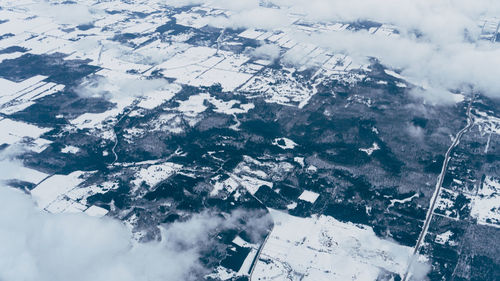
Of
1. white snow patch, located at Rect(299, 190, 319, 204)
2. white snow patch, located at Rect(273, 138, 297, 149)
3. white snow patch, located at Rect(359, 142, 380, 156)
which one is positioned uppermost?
white snow patch, located at Rect(273, 138, 297, 149)

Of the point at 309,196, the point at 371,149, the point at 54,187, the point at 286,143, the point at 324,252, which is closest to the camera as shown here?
the point at 324,252

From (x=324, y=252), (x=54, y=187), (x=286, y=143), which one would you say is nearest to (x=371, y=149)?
(x=286, y=143)

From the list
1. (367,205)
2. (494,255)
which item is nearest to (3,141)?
(367,205)

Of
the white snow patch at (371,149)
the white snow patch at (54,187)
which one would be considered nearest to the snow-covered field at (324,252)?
the white snow patch at (371,149)

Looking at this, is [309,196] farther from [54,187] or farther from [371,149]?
[54,187]

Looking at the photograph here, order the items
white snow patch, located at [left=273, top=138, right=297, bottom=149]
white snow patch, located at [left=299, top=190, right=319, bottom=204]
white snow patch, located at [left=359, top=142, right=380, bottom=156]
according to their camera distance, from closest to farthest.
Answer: white snow patch, located at [left=299, top=190, right=319, bottom=204] → white snow patch, located at [left=359, top=142, right=380, bottom=156] → white snow patch, located at [left=273, top=138, right=297, bottom=149]

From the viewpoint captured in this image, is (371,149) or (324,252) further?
(371,149)

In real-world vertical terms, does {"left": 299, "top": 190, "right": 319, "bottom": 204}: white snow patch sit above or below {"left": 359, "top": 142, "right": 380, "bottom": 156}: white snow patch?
above

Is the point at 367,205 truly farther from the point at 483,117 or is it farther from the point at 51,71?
the point at 51,71

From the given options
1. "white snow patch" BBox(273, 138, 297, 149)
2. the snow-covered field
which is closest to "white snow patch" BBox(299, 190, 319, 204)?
the snow-covered field

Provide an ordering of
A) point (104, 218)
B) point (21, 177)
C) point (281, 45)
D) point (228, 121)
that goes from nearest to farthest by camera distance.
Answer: point (104, 218)
point (21, 177)
point (228, 121)
point (281, 45)

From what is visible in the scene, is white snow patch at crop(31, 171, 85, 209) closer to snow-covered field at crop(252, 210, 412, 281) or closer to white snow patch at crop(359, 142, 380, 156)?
snow-covered field at crop(252, 210, 412, 281)
